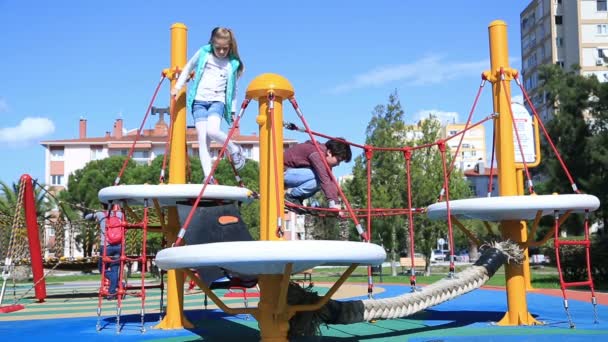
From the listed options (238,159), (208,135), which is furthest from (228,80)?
(238,159)

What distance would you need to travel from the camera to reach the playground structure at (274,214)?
4879mm

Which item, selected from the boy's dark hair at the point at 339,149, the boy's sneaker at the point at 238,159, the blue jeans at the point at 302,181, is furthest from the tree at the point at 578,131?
the boy's sneaker at the point at 238,159

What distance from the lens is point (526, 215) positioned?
326 inches

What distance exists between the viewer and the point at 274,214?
18.6 ft

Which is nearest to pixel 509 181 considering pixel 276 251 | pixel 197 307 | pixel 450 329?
pixel 450 329

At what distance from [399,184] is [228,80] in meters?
23.0

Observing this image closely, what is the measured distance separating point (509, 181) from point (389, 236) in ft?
71.1

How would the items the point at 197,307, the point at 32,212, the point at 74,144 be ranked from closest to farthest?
the point at 197,307
the point at 32,212
the point at 74,144

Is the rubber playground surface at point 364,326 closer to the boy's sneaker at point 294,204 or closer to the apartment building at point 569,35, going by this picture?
the boy's sneaker at point 294,204

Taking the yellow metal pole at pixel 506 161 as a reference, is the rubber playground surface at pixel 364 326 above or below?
below

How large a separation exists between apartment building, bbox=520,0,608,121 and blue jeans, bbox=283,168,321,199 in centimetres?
5686

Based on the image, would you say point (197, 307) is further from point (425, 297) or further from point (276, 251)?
point (276, 251)

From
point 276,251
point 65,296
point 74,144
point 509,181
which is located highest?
point 74,144

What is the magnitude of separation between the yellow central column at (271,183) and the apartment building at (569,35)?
5865 centimetres
